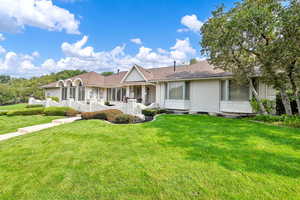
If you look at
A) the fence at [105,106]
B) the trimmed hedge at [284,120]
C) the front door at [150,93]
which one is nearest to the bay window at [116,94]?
the front door at [150,93]

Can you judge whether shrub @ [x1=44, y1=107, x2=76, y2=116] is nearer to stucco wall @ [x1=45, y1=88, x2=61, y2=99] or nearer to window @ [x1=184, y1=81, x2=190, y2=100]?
stucco wall @ [x1=45, y1=88, x2=61, y2=99]

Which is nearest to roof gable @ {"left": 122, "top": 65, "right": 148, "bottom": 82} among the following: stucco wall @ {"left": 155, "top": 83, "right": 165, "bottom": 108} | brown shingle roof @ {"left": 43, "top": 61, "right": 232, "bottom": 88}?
brown shingle roof @ {"left": 43, "top": 61, "right": 232, "bottom": 88}

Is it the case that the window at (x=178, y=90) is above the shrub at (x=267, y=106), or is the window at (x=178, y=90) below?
above

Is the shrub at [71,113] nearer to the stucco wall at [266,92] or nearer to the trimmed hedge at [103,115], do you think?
the trimmed hedge at [103,115]

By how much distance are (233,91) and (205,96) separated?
2036 mm

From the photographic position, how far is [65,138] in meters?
6.45

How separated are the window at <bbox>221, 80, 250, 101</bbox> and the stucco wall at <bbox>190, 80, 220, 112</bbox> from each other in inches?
16.4

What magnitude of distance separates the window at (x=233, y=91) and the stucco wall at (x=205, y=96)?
1.37 feet

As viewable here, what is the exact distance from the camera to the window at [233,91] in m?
10.9

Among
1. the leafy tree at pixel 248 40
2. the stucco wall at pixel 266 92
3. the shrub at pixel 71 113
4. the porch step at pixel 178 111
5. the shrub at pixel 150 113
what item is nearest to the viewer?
the leafy tree at pixel 248 40

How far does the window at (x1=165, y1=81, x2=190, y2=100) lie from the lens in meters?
13.5

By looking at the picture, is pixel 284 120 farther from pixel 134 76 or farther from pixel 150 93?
A: pixel 134 76

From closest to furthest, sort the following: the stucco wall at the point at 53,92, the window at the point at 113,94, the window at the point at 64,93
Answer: the window at the point at 113,94, the window at the point at 64,93, the stucco wall at the point at 53,92

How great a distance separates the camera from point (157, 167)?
3.68 meters
